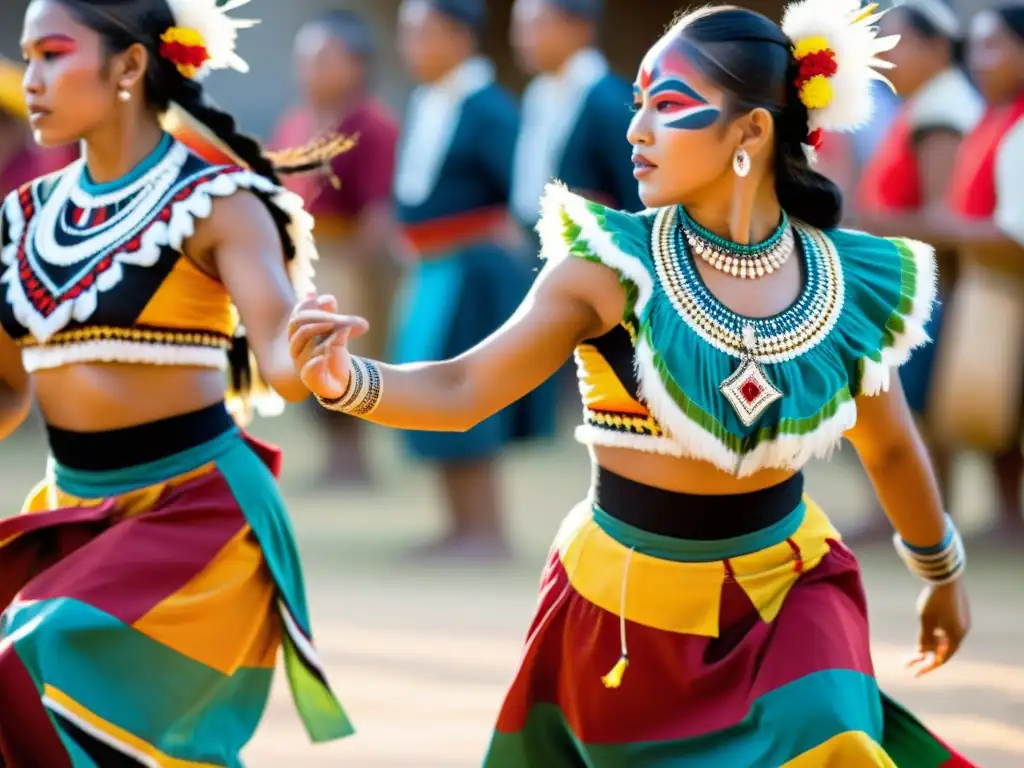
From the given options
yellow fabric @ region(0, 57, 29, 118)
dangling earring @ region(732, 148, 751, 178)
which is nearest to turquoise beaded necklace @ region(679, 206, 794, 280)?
dangling earring @ region(732, 148, 751, 178)

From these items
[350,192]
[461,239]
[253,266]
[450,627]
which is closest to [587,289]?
[253,266]

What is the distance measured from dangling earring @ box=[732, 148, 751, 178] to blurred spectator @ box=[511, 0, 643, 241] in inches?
162

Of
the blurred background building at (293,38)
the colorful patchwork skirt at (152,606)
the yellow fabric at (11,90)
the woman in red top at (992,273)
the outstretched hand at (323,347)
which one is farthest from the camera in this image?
the blurred background building at (293,38)

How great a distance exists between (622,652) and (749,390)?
486 millimetres

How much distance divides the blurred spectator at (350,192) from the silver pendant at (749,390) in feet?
19.7

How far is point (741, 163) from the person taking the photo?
3027 mm

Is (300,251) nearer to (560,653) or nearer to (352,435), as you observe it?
(560,653)

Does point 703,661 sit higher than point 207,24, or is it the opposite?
point 207,24

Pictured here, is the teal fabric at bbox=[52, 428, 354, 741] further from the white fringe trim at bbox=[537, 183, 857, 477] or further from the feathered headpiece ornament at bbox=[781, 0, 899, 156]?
the feathered headpiece ornament at bbox=[781, 0, 899, 156]

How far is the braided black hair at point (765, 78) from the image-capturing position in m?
3.02

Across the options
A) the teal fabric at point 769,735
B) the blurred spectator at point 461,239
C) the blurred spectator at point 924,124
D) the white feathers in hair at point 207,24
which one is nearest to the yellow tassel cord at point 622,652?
the teal fabric at point 769,735

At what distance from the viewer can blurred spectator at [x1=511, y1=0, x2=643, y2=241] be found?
7.36 meters

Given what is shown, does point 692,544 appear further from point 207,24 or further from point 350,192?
point 350,192

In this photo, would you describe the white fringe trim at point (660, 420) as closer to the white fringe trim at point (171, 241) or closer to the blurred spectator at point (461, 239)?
the white fringe trim at point (171, 241)
